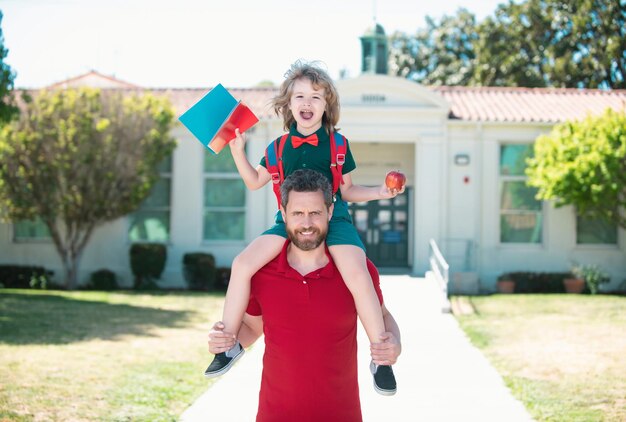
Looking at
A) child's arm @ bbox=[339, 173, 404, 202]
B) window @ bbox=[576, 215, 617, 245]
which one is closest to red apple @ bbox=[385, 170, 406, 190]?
child's arm @ bbox=[339, 173, 404, 202]

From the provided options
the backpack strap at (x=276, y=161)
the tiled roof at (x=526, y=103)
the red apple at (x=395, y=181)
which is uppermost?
the tiled roof at (x=526, y=103)

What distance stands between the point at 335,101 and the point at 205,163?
1627cm

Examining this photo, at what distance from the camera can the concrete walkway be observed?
697 centimetres

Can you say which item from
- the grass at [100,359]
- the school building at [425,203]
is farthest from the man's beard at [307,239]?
the school building at [425,203]

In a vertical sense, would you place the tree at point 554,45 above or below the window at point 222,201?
above

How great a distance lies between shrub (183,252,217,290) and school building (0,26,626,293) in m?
0.77

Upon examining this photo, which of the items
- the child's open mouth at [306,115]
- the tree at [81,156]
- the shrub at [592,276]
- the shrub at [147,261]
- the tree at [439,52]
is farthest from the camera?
the tree at [439,52]

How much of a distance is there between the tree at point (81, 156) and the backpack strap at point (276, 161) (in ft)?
47.5

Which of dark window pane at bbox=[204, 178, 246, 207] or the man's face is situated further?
dark window pane at bbox=[204, 178, 246, 207]

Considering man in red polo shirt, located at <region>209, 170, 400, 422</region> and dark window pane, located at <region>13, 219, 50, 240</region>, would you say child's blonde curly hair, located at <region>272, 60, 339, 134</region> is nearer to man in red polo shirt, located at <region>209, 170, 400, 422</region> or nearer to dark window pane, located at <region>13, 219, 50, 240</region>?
man in red polo shirt, located at <region>209, 170, 400, 422</region>

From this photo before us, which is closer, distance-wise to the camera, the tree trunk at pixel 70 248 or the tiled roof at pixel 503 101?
the tree trunk at pixel 70 248

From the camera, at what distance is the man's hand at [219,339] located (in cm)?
370

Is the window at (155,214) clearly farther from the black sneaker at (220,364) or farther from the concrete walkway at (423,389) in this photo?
the black sneaker at (220,364)

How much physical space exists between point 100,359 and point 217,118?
579 cm
